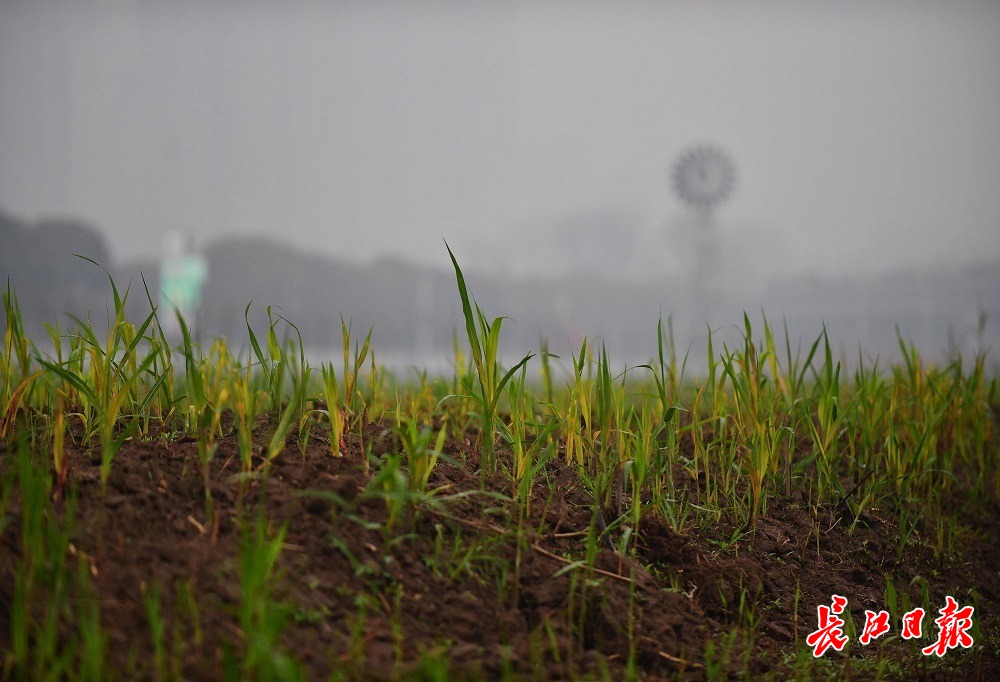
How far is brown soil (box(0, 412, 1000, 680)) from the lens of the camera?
154cm

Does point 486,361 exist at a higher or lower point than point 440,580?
higher

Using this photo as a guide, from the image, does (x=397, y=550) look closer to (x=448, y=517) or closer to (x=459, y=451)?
(x=448, y=517)

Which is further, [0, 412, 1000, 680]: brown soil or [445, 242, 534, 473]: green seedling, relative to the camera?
[445, 242, 534, 473]: green seedling

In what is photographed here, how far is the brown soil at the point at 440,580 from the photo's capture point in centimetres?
154

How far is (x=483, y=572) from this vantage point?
1.83 metres

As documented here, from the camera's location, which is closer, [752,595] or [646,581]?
[646,581]

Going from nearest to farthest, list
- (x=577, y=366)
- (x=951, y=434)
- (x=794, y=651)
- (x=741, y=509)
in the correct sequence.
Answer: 1. (x=794, y=651)
2. (x=577, y=366)
3. (x=741, y=509)
4. (x=951, y=434)

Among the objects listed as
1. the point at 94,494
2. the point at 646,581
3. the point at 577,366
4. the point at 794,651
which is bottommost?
the point at 794,651

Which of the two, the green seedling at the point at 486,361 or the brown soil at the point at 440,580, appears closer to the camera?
the brown soil at the point at 440,580

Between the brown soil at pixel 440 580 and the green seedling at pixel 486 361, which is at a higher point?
the green seedling at pixel 486 361

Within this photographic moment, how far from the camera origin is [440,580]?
177cm

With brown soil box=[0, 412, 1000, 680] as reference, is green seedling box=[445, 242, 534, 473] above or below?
above

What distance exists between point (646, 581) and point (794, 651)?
1.44 feet

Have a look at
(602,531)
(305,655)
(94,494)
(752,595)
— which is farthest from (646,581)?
(94,494)
